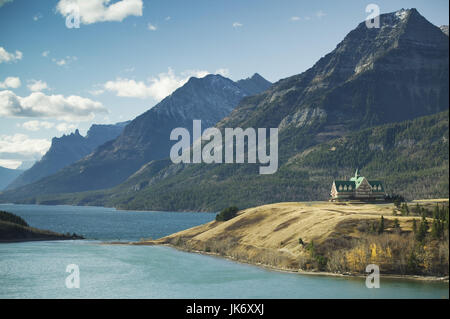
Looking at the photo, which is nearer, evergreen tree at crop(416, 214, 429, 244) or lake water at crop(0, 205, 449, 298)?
lake water at crop(0, 205, 449, 298)

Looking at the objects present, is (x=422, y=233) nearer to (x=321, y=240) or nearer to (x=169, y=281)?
(x=321, y=240)

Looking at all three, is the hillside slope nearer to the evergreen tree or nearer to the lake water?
the evergreen tree

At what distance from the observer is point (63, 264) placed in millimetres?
149125

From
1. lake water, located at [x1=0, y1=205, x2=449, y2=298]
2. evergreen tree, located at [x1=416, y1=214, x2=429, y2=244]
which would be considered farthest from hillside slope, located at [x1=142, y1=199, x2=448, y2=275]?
lake water, located at [x1=0, y1=205, x2=449, y2=298]

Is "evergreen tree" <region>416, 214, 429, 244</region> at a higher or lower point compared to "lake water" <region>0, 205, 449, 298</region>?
higher

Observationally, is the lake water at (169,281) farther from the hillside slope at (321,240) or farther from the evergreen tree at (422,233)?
the evergreen tree at (422,233)

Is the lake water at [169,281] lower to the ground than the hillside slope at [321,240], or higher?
lower

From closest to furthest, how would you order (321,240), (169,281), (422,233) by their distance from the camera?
(169,281) → (422,233) → (321,240)

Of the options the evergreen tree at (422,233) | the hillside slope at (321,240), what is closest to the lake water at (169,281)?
the hillside slope at (321,240)

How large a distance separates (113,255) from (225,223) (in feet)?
155

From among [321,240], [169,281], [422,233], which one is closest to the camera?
[169,281]

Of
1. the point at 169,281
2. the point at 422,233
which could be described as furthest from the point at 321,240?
the point at 169,281
